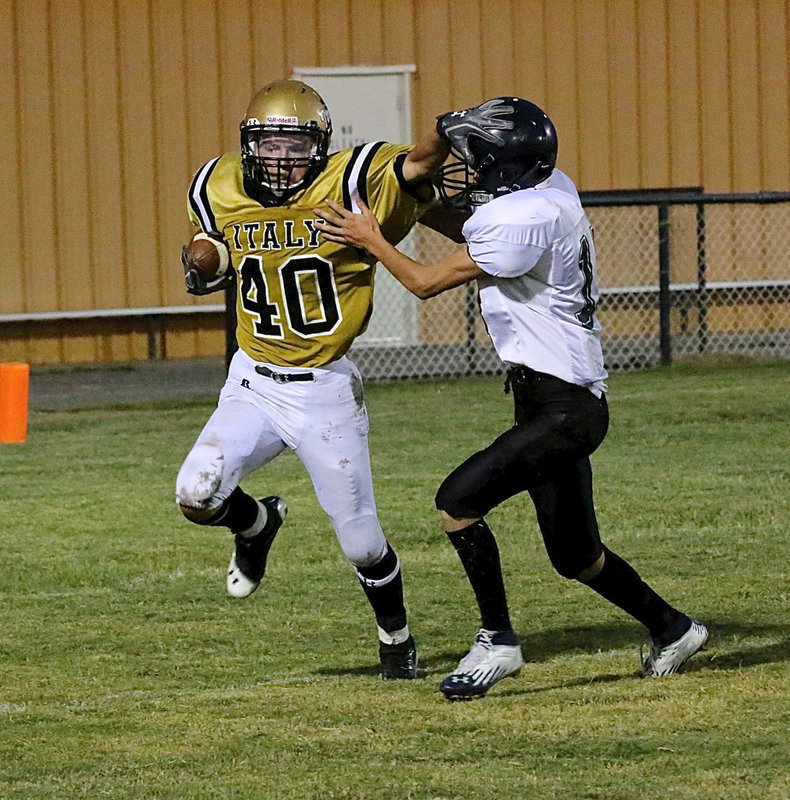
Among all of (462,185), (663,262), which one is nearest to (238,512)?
(462,185)

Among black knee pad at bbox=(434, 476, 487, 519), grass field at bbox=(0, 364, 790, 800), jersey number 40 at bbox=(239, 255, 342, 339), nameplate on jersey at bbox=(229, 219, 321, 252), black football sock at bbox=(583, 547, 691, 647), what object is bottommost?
grass field at bbox=(0, 364, 790, 800)

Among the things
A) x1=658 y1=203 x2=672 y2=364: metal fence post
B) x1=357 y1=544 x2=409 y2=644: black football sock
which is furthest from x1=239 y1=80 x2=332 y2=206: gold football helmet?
x1=658 y1=203 x2=672 y2=364: metal fence post

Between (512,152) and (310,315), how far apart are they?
94 cm

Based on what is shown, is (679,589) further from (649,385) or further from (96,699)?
(649,385)

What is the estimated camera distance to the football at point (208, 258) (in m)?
5.96

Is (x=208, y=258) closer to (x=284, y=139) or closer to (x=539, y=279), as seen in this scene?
(x=284, y=139)

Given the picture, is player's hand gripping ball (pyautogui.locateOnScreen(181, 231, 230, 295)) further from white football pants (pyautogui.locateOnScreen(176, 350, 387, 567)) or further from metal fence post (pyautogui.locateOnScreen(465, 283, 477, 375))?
metal fence post (pyautogui.locateOnScreen(465, 283, 477, 375))

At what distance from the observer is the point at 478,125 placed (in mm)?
5406

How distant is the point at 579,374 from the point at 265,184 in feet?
4.19

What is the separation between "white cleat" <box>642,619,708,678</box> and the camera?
18.8ft

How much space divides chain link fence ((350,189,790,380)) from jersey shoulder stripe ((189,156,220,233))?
8137mm

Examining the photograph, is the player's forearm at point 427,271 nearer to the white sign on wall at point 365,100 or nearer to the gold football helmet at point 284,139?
the gold football helmet at point 284,139

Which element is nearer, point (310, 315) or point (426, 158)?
point (426, 158)

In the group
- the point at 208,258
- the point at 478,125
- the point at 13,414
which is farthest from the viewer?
the point at 13,414
